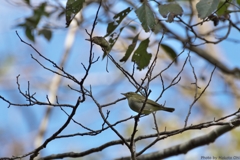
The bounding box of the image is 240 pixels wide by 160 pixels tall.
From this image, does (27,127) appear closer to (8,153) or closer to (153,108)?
(8,153)

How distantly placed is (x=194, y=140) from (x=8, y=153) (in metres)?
5.18

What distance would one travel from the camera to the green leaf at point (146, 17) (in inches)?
75.0

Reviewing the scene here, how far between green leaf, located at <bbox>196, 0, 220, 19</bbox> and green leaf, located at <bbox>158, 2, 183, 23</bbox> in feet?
0.76

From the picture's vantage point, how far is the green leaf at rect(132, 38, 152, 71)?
86.4 inches

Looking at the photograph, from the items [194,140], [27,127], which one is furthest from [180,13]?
[27,127]

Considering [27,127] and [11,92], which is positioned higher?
[11,92]

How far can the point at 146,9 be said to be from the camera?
6.36ft

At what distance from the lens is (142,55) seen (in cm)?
223

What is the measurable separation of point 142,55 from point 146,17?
1.15 ft

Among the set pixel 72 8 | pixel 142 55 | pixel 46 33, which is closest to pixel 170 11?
pixel 142 55

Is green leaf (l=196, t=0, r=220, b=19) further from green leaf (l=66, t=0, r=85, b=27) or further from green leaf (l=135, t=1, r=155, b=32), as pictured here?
green leaf (l=66, t=0, r=85, b=27)

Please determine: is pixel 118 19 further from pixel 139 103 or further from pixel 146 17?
pixel 139 103

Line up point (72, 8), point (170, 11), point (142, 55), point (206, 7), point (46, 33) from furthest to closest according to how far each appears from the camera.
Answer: point (46, 33) → point (142, 55) → point (170, 11) → point (72, 8) → point (206, 7)

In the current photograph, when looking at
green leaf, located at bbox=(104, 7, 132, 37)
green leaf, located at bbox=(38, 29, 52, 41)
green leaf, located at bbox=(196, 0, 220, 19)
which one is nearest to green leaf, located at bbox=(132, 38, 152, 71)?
green leaf, located at bbox=(104, 7, 132, 37)
